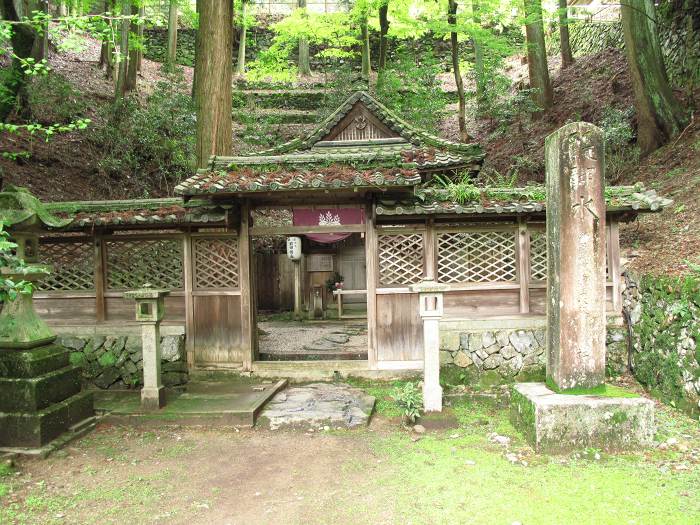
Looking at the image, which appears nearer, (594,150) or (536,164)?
(594,150)

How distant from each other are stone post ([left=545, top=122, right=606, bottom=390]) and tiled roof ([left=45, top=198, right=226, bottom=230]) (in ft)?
18.3

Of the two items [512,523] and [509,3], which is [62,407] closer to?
[512,523]

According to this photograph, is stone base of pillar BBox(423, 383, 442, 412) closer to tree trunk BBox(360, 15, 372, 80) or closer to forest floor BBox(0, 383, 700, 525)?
forest floor BBox(0, 383, 700, 525)

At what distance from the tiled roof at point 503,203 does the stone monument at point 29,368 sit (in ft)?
17.1

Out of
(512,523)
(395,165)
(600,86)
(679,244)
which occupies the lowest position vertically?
(512,523)

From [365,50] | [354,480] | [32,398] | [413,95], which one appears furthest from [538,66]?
[32,398]

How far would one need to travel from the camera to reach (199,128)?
10219mm

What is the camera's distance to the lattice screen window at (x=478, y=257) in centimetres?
829

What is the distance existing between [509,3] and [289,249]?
11.6 metres

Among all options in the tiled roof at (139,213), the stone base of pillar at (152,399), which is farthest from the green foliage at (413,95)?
the stone base of pillar at (152,399)

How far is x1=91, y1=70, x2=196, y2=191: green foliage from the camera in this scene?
52.6 ft

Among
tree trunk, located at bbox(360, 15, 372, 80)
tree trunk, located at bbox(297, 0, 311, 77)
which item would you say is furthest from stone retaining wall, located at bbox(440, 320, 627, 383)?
tree trunk, located at bbox(297, 0, 311, 77)

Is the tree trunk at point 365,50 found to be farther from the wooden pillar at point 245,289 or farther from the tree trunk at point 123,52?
the wooden pillar at point 245,289

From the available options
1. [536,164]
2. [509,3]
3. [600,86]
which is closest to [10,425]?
[536,164]
